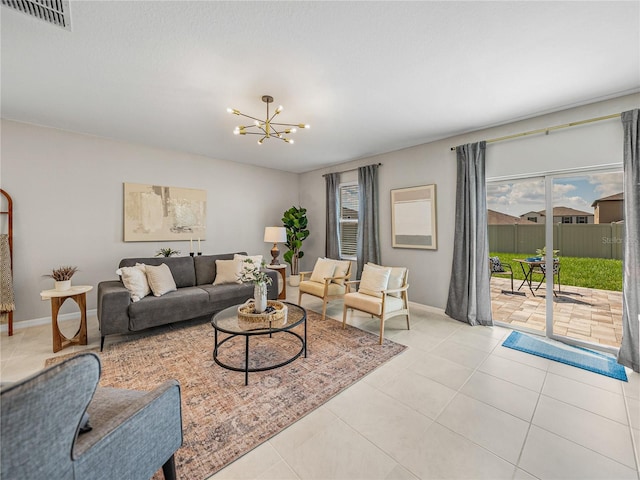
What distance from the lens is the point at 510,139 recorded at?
11.4ft

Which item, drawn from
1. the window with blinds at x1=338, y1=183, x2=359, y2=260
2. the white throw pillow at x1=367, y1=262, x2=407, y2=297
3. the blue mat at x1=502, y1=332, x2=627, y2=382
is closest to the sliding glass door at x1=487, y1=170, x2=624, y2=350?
the blue mat at x1=502, y1=332, x2=627, y2=382

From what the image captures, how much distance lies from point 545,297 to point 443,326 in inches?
48.7

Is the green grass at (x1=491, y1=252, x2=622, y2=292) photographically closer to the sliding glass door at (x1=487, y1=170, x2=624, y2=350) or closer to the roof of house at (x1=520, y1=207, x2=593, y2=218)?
the sliding glass door at (x1=487, y1=170, x2=624, y2=350)

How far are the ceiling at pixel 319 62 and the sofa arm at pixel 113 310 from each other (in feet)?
6.75

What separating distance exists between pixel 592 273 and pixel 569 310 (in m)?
0.49

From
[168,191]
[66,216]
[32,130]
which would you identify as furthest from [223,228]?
[32,130]

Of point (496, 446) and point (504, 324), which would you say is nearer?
point (496, 446)

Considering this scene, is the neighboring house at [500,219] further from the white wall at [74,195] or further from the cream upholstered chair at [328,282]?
the white wall at [74,195]

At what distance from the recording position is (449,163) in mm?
4039

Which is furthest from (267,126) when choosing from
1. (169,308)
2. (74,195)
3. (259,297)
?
(74,195)

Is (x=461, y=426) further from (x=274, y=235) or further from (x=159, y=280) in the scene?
(x=274, y=235)

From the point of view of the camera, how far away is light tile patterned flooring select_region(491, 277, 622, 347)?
297cm

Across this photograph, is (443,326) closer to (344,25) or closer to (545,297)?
(545,297)

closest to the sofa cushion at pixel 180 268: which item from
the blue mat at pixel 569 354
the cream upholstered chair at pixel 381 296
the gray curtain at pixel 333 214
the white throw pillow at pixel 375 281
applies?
the cream upholstered chair at pixel 381 296
